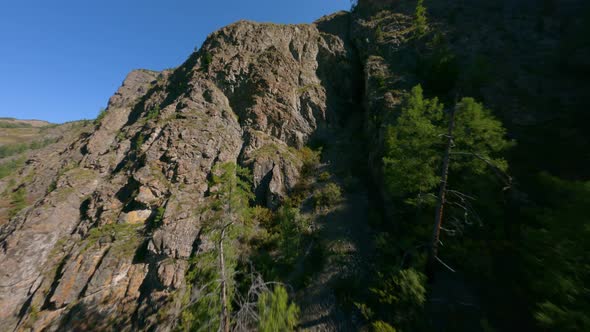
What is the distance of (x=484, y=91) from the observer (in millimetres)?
15727

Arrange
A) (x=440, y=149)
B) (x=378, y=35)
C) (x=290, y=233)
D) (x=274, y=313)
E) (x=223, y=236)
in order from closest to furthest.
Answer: (x=274, y=313) < (x=223, y=236) < (x=440, y=149) < (x=290, y=233) < (x=378, y=35)

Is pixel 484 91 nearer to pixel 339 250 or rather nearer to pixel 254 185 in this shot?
pixel 339 250

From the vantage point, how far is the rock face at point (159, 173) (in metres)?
11.4

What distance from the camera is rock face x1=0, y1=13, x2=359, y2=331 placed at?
1141 cm

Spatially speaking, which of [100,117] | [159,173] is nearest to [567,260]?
[159,173]

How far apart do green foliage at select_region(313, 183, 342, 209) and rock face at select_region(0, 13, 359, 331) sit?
11.3 feet

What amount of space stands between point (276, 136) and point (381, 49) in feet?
66.7

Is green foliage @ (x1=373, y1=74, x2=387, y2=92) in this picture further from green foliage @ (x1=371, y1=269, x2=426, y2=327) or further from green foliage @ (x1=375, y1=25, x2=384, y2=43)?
green foliage @ (x1=371, y1=269, x2=426, y2=327)

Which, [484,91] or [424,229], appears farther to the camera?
[484,91]

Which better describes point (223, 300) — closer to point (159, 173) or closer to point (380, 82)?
point (159, 173)

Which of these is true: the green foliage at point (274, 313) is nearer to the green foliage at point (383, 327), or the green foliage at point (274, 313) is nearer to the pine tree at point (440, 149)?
the green foliage at point (383, 327)

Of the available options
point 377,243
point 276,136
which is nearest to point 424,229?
point 377,243

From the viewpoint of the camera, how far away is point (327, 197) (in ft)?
50.9

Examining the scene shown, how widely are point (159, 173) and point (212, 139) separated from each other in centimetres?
607
